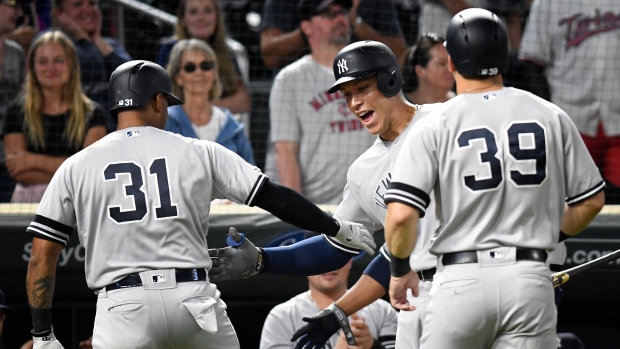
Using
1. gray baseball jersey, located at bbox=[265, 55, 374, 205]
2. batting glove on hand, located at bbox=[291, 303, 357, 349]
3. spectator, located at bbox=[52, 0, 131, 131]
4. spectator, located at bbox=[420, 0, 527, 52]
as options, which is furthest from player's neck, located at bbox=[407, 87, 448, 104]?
batting glove on hand, located at bbox=[291, 303, 357, 349]

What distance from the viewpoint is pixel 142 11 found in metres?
7.90

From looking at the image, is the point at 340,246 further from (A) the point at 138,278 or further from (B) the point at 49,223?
(B) the point at 49,223

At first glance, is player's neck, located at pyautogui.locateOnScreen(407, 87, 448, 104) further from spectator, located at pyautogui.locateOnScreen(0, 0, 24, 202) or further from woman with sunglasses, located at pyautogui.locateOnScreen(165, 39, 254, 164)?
spectator, located at pyautogui.locateOnScreen(0, 0, 24, 202)

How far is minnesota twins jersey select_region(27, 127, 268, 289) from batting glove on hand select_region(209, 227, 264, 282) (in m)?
0.35

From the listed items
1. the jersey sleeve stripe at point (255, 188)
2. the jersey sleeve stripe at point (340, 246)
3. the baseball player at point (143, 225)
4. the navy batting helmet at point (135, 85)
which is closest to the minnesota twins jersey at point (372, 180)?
the jersey sleeve stripe at point (340, 246)

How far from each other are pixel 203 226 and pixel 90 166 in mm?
500

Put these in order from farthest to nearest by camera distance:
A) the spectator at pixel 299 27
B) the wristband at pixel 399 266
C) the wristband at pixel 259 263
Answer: the spectator at pixel 299 27, the wristband at pixel 259 263, the wristband at pixel 399 266

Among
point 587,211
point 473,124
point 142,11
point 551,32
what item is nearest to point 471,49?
point 473,124

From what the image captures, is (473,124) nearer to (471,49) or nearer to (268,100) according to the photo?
(471,49)

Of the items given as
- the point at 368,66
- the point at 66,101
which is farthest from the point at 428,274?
the point at 66,101

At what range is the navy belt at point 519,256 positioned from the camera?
11.6 feet

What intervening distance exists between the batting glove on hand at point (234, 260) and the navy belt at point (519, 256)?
1209mm

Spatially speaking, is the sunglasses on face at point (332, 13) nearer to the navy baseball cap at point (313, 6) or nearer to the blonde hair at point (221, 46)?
the navy baseball cap at point (313, 6)

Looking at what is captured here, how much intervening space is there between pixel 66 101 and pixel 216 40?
111cm
